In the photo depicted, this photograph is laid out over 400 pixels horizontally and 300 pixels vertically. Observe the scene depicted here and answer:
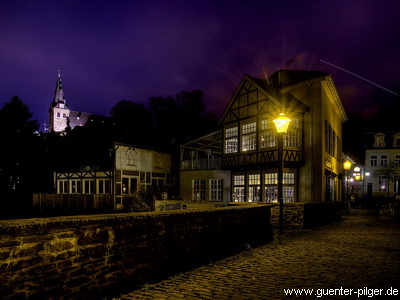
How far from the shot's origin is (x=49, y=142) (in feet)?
143

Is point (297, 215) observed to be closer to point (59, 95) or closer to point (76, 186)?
point (76, 186)

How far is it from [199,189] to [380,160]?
34.7 meters

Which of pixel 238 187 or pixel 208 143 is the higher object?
pixel 208 143

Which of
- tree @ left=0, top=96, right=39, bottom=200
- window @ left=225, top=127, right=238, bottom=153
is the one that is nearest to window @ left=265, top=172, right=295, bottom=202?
window @ left=225, top=127, right=238, bottom=153

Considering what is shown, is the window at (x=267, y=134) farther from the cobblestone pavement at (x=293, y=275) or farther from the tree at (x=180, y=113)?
the tree at (x=180, y=113)

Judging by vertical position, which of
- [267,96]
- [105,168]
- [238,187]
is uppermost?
[267,96]

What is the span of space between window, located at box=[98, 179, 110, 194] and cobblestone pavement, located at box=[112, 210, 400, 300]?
2451 cm

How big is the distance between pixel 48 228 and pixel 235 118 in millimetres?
22073

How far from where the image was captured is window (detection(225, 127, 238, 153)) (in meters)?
25.9

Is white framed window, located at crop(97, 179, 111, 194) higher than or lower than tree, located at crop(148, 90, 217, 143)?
lower

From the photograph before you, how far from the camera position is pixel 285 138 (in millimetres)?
22453

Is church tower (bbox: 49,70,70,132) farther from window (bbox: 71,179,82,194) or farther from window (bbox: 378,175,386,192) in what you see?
window (bbox: 378,175,386,192)

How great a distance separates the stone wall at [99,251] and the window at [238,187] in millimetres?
17429

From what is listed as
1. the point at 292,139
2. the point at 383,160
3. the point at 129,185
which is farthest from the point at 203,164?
the point at 383,160
